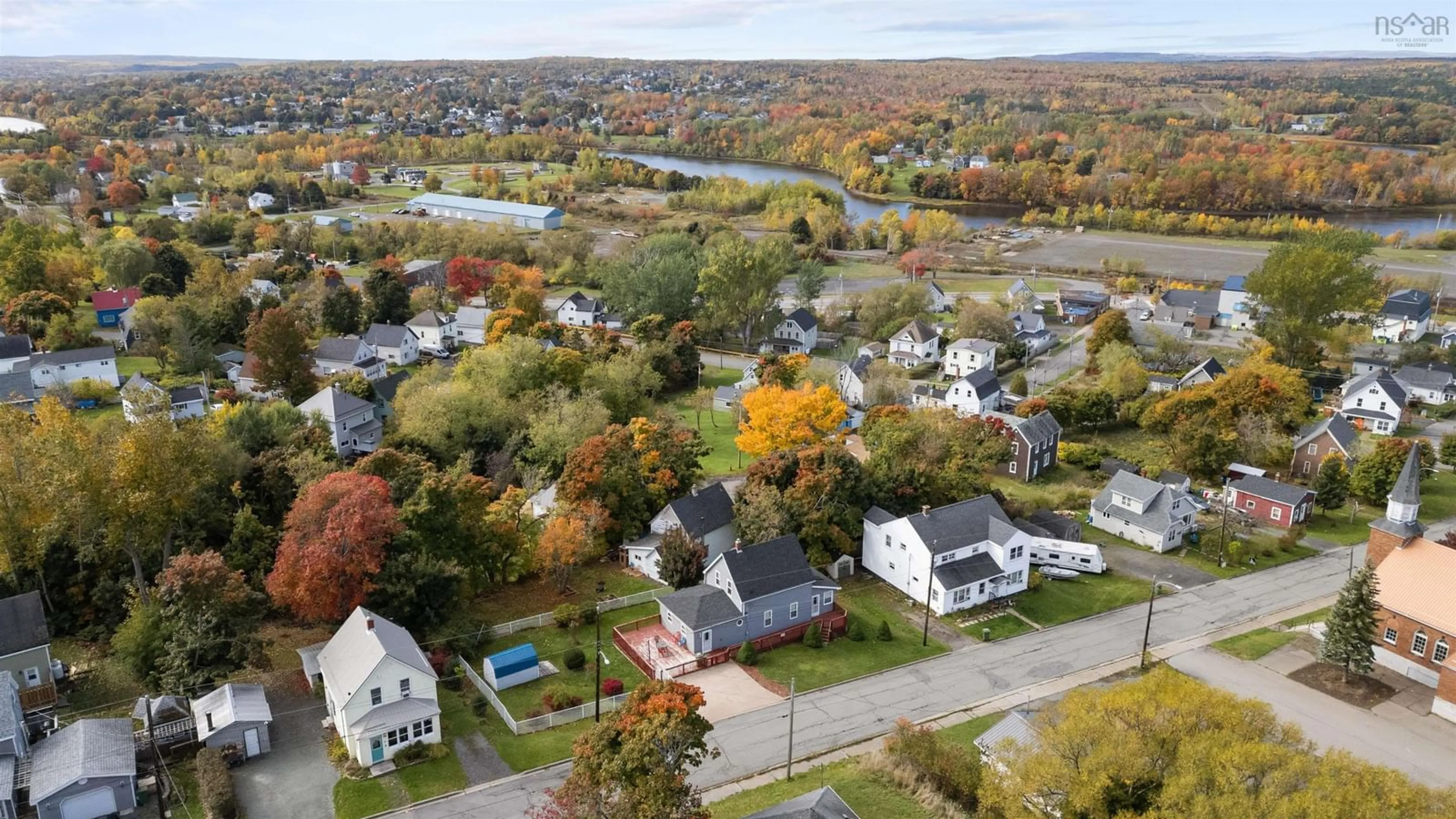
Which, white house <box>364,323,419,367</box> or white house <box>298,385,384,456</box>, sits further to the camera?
white house <box>364,323,419,367</box>

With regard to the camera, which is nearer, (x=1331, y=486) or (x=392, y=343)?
(x=1331, y=486)

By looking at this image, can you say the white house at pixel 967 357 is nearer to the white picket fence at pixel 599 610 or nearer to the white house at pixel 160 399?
the white picket fence at pixel 599 610

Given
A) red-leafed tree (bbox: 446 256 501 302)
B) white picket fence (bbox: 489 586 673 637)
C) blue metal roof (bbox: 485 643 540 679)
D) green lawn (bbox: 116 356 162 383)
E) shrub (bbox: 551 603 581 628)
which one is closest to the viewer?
blue metal roof (bbox: 485 643 540 679)

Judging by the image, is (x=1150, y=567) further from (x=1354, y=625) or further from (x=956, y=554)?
(x=1354, y=625)

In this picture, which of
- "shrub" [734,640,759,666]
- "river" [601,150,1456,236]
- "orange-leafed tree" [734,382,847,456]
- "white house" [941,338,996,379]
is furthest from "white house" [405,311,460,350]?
"river" [601,150,1456,236]

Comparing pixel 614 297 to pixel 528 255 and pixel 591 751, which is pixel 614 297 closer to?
pixel 528 255

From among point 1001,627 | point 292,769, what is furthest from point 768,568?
point 292,769

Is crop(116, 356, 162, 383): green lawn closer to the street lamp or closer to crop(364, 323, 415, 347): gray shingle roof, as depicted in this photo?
crop(364, 323, 415, 347): gray shingle roof
